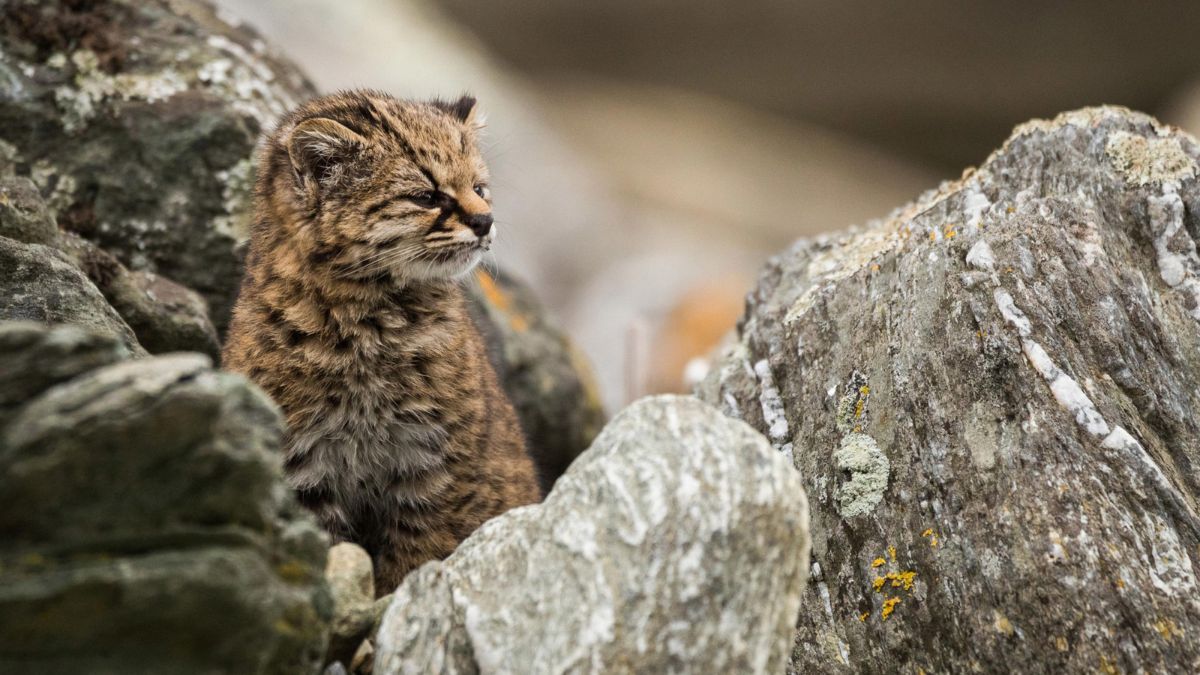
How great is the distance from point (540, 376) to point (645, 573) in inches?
192

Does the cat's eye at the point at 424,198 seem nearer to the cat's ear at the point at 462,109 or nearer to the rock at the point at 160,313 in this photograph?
the cat's ear at the point at 462,109

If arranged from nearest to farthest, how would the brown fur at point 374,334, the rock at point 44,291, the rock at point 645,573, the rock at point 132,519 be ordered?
the rock at point 132,519 → the rock at point 645,573 → the rock at point 44,291 → the brown fur at point 374,334

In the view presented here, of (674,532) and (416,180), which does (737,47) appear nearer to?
(416,180)

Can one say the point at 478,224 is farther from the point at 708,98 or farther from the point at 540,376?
the point at 708,98

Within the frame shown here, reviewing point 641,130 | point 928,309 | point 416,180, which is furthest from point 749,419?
point 641,130

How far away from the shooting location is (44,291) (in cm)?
426

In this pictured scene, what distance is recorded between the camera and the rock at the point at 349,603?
3633 mm

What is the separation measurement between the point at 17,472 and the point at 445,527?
9.04 ft

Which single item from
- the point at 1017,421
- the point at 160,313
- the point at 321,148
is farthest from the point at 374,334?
the point at 1017,421

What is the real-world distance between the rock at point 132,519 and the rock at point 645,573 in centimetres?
59

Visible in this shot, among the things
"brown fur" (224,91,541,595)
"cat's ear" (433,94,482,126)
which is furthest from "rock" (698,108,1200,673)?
"cat's ear" (433,94,482,126)

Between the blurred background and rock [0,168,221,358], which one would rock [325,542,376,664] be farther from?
the blurred background

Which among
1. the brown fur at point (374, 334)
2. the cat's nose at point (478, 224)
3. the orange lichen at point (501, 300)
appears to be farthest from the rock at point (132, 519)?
the orange lichen at point (501, 300)

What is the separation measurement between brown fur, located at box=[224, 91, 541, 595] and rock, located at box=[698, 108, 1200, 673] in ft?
4.86
